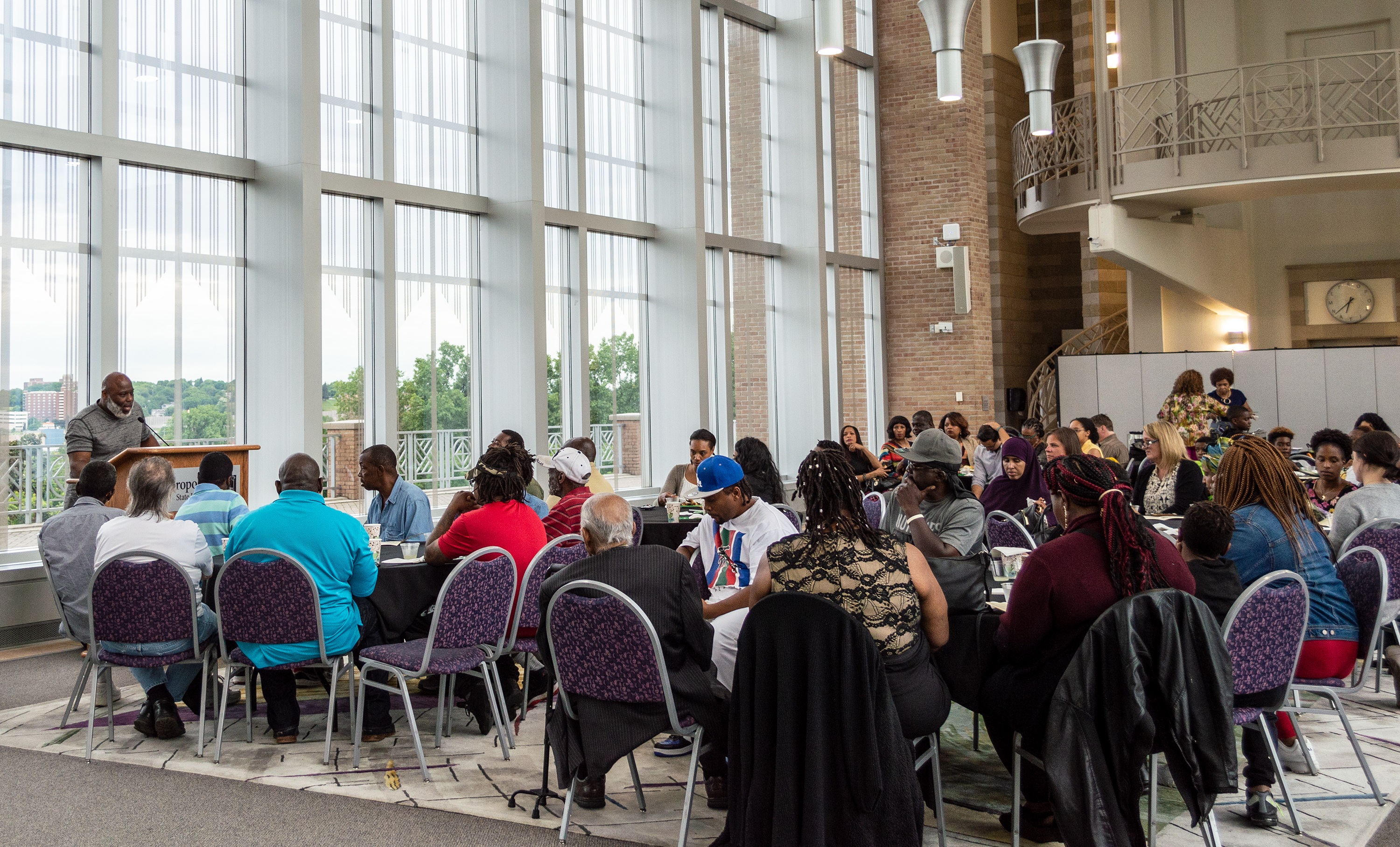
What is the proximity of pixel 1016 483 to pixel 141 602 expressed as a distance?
4525 millimetres

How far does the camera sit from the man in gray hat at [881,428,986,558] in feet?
14.3

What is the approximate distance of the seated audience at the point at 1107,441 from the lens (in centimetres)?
866

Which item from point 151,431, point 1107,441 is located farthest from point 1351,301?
point 151,431

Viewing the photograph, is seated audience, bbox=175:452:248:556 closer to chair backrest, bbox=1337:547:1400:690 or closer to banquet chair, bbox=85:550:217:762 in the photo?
banquet chair, bbox=85:550:217:762

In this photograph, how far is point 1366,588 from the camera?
392 centimetres

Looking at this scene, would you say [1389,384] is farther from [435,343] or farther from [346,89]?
[346,89]

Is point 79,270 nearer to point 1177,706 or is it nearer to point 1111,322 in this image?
point 1177,706

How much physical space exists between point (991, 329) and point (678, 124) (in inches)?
235

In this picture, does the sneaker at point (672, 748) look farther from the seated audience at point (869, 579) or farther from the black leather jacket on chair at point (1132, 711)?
the black leather jacket on chair at point (1132, 711)

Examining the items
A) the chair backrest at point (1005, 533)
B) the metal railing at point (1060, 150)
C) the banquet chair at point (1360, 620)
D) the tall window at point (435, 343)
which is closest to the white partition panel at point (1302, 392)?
the metal railing at point (1060, 150)

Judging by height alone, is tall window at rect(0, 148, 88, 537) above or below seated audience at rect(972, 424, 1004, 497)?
above

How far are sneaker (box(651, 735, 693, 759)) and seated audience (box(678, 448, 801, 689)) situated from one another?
704 mm

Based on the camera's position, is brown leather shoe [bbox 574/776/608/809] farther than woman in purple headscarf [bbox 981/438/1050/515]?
No

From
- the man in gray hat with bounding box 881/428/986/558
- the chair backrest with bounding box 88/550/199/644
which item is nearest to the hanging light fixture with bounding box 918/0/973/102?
the man in gray hat with bounding box 881/428/986/558
